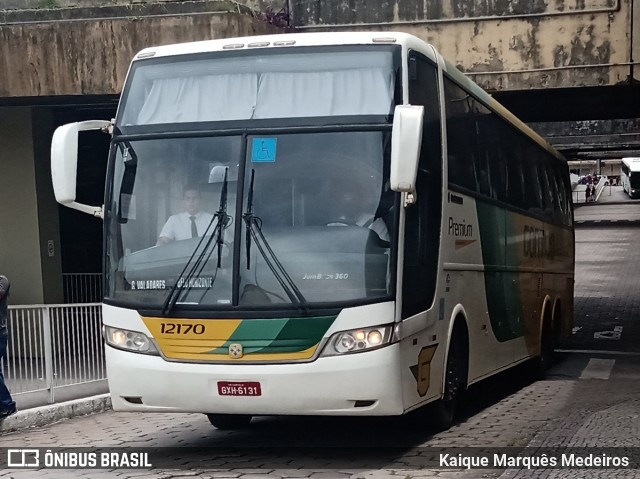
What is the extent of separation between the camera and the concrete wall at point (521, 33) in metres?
16.4

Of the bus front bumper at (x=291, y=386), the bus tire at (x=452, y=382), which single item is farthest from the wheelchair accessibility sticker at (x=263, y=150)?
the bus tire at (x=452, y=382)

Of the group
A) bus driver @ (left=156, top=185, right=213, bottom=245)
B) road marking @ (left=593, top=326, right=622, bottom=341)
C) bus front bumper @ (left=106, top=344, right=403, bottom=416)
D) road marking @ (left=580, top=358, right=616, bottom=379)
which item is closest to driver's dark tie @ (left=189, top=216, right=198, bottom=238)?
bus driver @ (left=156, top=185, right=213, bottom=245)

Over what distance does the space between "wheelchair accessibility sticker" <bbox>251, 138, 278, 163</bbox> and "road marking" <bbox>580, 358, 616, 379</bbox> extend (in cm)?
852

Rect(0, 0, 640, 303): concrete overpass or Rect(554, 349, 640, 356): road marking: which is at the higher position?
Rect(0, 0, 640, 303): concrete overpass

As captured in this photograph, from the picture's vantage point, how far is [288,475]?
7664 mm

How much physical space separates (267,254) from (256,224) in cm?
25

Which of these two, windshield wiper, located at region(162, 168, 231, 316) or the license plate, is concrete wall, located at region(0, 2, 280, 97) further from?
the license plate

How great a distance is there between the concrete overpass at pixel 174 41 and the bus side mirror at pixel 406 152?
7.96m

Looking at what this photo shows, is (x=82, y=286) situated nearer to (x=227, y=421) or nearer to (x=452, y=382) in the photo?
(x=227, y=421)

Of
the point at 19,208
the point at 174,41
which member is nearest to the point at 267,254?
the point at 174,41

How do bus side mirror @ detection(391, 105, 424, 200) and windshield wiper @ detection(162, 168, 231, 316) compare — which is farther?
windshield wiper @ detection(162, 168, 231, 316)

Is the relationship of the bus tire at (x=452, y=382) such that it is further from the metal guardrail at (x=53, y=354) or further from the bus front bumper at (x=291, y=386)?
the metal guardrail at (x=53, y=354)

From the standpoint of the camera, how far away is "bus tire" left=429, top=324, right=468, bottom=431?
930 cm

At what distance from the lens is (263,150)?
7.97 meters
